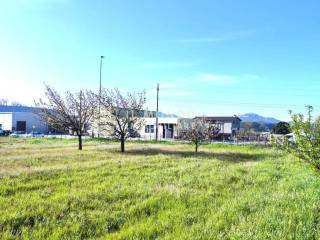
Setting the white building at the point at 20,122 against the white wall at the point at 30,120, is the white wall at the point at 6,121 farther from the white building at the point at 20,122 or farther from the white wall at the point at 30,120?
the white wall at the point at 30,120

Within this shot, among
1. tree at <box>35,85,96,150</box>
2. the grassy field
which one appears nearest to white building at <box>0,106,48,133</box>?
tree at <box>35,85,96,150</box>

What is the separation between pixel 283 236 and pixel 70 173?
30.1ft

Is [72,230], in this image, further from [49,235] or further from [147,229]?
[147,229]

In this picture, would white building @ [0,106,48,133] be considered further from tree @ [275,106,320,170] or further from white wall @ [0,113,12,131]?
tree @ [275,106,320,170]

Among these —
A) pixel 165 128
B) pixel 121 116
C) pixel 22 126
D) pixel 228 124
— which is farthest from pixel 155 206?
pixel 22 126

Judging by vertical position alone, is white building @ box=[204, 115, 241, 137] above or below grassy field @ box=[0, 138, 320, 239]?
above

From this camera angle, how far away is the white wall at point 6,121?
258 ft

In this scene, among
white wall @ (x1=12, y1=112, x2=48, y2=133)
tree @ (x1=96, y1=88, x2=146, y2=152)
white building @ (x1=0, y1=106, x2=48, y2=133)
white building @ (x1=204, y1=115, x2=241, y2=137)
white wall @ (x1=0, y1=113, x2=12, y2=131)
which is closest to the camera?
tree @ (x1=96, y1=88, x2=146, y2=152)

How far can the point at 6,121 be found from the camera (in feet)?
262

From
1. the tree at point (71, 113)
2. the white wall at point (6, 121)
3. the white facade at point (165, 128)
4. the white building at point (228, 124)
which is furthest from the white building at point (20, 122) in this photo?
the tree at point (71, 113)

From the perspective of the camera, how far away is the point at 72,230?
6.77 metres

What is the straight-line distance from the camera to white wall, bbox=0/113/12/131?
7862 centimetres

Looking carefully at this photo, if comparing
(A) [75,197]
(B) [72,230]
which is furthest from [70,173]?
(B) [72,230]

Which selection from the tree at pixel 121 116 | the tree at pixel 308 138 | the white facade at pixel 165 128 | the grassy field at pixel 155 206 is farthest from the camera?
the white facade at pixel 165 128
